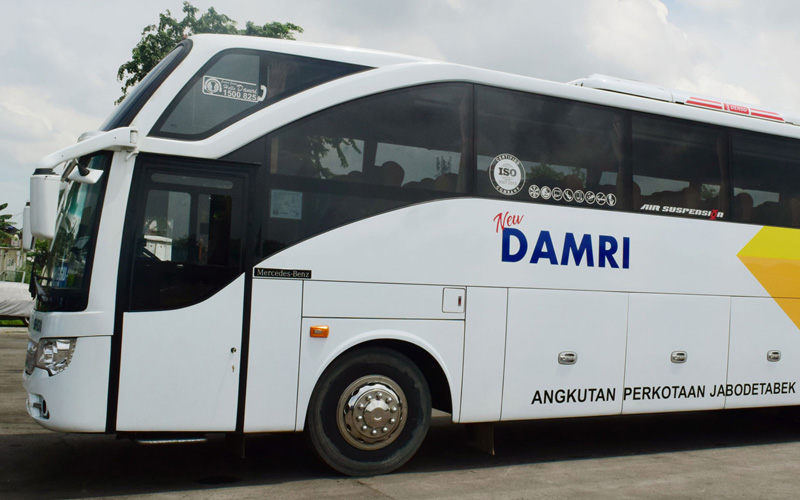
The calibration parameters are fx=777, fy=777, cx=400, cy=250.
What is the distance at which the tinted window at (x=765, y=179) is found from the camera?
28.0ft

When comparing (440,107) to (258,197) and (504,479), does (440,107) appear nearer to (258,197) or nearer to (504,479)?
(258,197)

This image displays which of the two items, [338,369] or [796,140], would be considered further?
[796,140]

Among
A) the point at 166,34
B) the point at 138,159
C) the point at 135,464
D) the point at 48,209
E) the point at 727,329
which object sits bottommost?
the point at 135,464

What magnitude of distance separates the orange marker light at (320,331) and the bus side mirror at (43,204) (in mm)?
2072

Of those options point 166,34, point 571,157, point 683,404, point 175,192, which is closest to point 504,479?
point 683,404

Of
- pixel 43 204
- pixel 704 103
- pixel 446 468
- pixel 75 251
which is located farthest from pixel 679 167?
pixel 43 204

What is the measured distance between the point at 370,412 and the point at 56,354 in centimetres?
247

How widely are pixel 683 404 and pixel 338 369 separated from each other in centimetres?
385

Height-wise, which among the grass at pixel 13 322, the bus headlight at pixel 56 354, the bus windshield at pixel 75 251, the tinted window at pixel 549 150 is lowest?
the grass at pixel 13 322

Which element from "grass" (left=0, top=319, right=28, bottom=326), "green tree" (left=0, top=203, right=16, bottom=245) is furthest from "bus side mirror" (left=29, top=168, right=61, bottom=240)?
"green tree" (left=0, top=203, right=16, bottom=245)

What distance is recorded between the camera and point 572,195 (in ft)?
24.5

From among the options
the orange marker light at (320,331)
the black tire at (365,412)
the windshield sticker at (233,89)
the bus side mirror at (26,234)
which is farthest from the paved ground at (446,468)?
the windshield sticker at (233,89)

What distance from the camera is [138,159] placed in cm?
588

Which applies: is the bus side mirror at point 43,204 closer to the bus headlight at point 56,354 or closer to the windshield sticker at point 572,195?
the bus headlight at point 56,354
